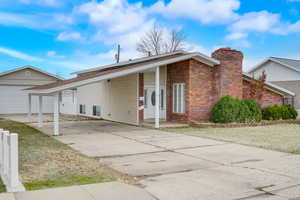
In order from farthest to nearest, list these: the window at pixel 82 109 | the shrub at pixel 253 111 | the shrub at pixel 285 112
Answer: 1. the window at pixel 82 109
2. the shrub at pixel 285 112
3. the shrub at pixel 253 111

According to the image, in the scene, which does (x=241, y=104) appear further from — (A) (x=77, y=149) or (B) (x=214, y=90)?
(A) (x=77, y=149)

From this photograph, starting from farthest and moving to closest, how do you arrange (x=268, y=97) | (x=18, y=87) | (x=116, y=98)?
(x=18, y=87) → (x=268, y=97) → (x=116, y=98)

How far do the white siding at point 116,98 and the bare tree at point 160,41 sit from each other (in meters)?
21.8

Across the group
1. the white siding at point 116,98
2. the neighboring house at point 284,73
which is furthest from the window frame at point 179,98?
the neighboring house at point 284,73

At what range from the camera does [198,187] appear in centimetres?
546

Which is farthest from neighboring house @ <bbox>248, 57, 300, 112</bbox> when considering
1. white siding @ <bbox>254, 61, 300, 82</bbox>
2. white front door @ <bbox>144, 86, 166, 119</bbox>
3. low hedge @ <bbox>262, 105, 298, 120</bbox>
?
white front door @ <bbox>144, 86, 166, 119</bbox>

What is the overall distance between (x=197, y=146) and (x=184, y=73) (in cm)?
704

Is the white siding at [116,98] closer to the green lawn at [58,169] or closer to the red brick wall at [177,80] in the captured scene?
the red brick wall at [177,80]

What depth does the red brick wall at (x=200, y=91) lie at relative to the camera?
15961 millimetres

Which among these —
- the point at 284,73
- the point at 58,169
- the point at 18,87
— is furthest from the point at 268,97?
the point at 18,87

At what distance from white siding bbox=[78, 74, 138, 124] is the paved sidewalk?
11.5m

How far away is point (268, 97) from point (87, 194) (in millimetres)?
17003

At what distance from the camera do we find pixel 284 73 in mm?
25781

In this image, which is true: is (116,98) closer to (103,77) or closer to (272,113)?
(103,77)
